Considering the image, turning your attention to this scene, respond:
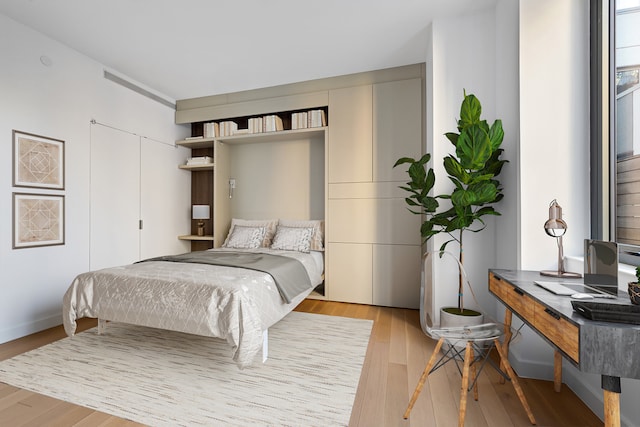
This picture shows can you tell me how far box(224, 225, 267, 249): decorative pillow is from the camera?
3.89 metres

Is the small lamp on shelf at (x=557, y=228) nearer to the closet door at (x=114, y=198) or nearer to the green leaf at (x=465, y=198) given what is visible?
the green leaf at (x=465, y=198)

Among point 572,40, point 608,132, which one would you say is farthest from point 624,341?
point 572,40

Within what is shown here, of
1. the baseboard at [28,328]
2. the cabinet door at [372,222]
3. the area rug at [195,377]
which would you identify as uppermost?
the cabinet door at [372,222]

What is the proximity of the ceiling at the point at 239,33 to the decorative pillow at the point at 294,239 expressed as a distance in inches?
79.2

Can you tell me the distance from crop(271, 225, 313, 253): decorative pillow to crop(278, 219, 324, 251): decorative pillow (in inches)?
3.0

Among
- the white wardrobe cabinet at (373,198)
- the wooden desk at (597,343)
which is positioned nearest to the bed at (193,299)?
the white wardrobe cabinet at (373,198)

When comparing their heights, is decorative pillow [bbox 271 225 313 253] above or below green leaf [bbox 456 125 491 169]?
below

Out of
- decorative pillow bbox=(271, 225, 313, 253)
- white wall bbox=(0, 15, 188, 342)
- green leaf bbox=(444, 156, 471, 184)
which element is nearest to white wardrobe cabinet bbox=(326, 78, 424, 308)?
decorative pillow bbox=(271, 225, 313, 253)

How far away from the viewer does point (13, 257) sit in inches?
104

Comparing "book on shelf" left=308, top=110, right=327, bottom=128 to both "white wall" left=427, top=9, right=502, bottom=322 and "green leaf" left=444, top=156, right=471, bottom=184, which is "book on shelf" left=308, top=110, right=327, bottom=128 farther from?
"green leaf" left=444, top=156, right=471, bottom=184

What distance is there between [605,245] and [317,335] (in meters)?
2.16

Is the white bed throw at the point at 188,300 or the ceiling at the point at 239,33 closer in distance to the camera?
the white bed throw at the point at 188,300

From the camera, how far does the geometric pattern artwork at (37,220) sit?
8.76 ft

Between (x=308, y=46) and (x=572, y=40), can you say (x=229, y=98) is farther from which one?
(x=572, y=40)
